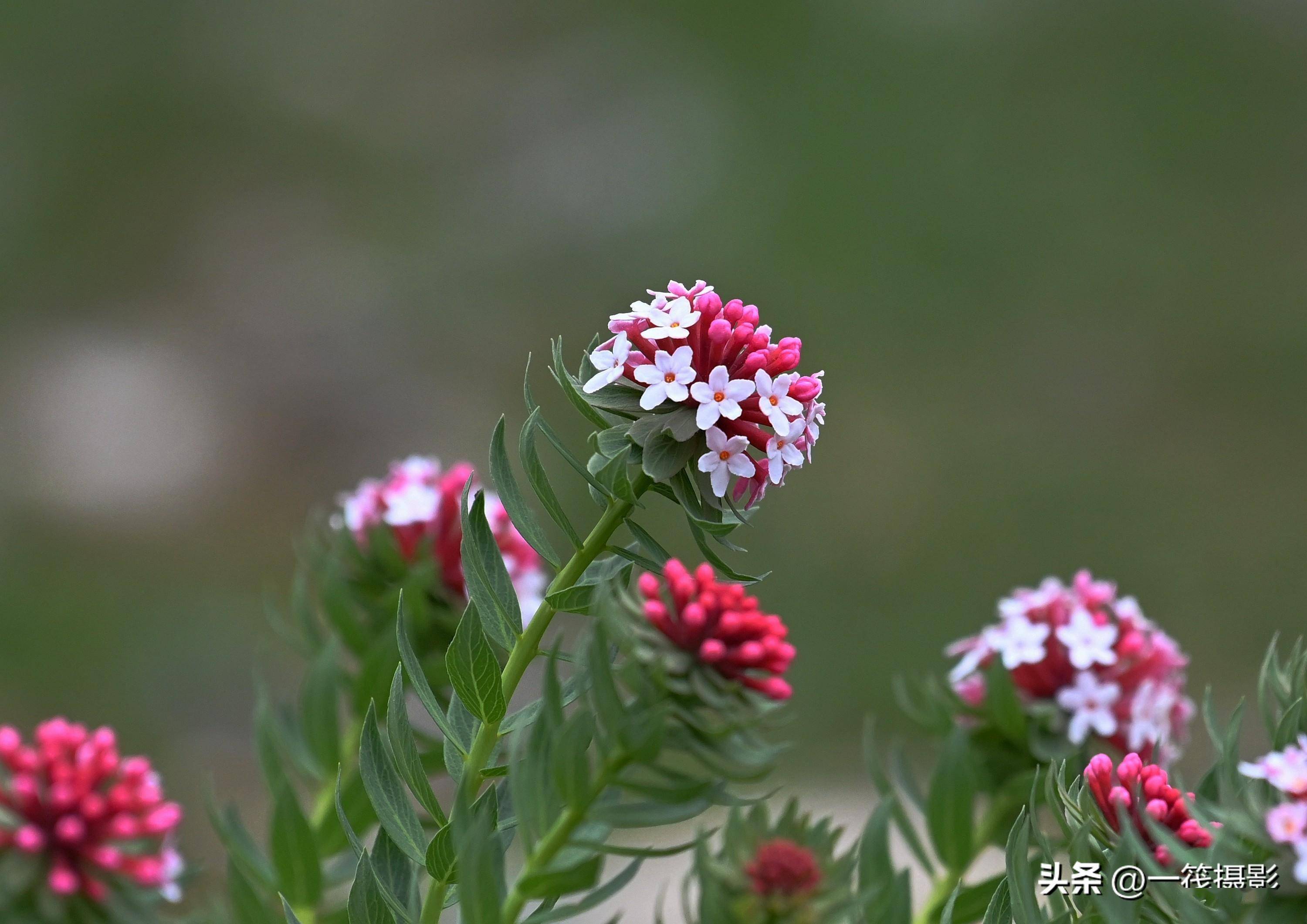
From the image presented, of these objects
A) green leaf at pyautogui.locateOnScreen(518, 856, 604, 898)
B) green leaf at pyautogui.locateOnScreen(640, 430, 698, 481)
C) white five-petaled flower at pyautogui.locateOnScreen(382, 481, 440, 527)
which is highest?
green leaf at pyautogui.locateOnScreen(640, 430, 698, 481)

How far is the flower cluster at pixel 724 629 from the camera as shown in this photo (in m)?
0.61

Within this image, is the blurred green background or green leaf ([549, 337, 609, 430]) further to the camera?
the blurred green background

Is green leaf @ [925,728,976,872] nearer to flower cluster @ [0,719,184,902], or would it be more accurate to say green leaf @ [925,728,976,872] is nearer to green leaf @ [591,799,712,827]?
green leaf @ [591,799,712,827]

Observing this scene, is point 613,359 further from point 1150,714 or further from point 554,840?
point 1150,714

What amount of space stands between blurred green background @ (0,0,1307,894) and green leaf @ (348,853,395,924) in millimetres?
2633

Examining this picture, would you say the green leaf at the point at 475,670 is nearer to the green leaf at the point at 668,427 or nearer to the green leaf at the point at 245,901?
the green leaf at the point at 668,427

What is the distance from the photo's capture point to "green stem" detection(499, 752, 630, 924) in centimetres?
57

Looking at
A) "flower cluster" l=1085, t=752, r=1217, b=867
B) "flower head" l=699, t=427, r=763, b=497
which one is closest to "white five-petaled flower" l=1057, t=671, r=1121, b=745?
"flower cluster" l=1085, t=752, r=1217, b=867

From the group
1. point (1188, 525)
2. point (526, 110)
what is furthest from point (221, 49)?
point (1188, 525)

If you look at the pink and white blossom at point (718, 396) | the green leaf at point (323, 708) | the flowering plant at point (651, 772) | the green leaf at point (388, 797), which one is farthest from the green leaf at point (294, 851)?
the pink and white blossom at point (718, 396)

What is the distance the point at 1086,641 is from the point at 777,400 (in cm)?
47

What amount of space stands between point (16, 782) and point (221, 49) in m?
4.32

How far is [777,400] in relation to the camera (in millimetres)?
613

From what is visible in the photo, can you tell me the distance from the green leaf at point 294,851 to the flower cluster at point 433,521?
0.77ft
